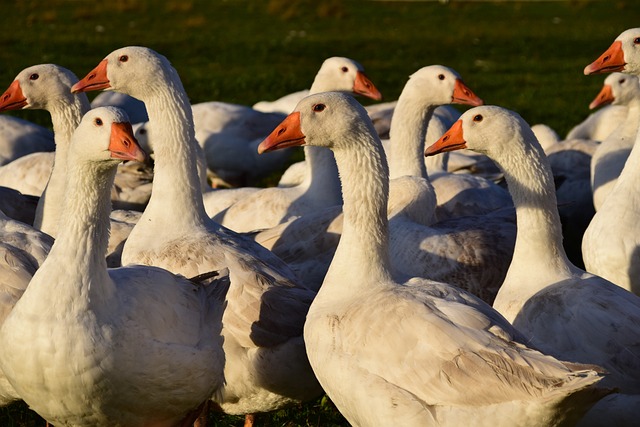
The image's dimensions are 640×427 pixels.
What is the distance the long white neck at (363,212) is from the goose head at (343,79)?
3828mm

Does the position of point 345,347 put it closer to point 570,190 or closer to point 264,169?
point 570,190

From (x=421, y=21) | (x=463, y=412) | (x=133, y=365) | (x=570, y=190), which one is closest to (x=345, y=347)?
(x=463, y=412)

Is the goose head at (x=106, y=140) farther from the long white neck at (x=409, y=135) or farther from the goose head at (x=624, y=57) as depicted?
the long white neck at (x=409, y=135)

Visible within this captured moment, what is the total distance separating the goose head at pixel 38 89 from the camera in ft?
28.1

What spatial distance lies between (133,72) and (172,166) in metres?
0.68

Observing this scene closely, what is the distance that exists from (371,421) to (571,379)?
1.06 metres

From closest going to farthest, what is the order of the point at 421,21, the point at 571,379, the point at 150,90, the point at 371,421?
the point at 571,379, the point at 371,421, the point at 150,90, the point at 421,21

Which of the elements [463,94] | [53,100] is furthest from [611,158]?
[53,100]

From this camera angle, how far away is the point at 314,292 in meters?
6.66

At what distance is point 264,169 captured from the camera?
Result: 13.6 meters

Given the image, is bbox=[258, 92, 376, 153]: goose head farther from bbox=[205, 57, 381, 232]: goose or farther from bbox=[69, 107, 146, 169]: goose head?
bbox=[205, 57, 381, 232]: goose

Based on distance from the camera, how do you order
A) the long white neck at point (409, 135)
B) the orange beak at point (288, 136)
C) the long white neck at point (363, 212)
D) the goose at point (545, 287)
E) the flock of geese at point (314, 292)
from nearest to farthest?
the flock of geese at point (314, 292) → the goose at point (545, 287) → the long white neck at point (363, 212) → the orange beak at point (288, 136) → the long white neck at point (409, 135)

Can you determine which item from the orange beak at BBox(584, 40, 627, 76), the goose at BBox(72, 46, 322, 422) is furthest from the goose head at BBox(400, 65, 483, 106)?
the goose at BBox(72, 46, 322, 422)

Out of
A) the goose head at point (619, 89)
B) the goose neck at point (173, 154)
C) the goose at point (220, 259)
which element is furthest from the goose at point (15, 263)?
the goose head at point (619, 89)
